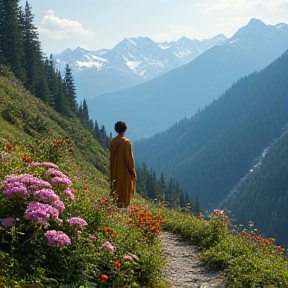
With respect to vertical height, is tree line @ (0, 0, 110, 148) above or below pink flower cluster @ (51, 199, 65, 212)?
above

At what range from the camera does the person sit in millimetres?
11148

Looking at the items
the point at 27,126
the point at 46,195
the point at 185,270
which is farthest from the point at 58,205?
the point at 27,126

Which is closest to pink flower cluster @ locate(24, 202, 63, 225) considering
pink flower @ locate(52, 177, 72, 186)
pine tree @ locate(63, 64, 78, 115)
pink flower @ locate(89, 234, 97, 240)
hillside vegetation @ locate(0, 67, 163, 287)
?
hillside vegetation @ locate(0, 67, 163, 287)

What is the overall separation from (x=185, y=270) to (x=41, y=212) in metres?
4.06

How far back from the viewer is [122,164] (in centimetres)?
1120

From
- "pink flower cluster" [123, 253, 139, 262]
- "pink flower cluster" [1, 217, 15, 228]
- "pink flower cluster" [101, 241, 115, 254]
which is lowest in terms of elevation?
"pink flower cluster" [123, 253, 139, 262]

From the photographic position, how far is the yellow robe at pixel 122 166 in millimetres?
11148

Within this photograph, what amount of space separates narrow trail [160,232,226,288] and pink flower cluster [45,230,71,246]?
8.00ft

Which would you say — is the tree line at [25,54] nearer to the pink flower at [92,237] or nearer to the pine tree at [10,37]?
the pine tree at [10,37]

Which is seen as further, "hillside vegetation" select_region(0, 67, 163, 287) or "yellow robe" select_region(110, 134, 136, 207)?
"yellow robe" select_region(110, 134, 136, 207)

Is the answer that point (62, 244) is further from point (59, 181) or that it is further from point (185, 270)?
point (185, 270)

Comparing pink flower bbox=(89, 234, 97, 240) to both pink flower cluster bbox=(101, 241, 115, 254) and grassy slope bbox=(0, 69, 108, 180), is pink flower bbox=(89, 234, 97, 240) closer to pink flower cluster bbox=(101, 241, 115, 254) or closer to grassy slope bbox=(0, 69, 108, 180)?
pink flower cluster bbox=(101, 241, 115, 254)

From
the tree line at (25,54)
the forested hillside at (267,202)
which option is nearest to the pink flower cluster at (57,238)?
the tree line at (25,54)

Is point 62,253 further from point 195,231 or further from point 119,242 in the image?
point 195,231
